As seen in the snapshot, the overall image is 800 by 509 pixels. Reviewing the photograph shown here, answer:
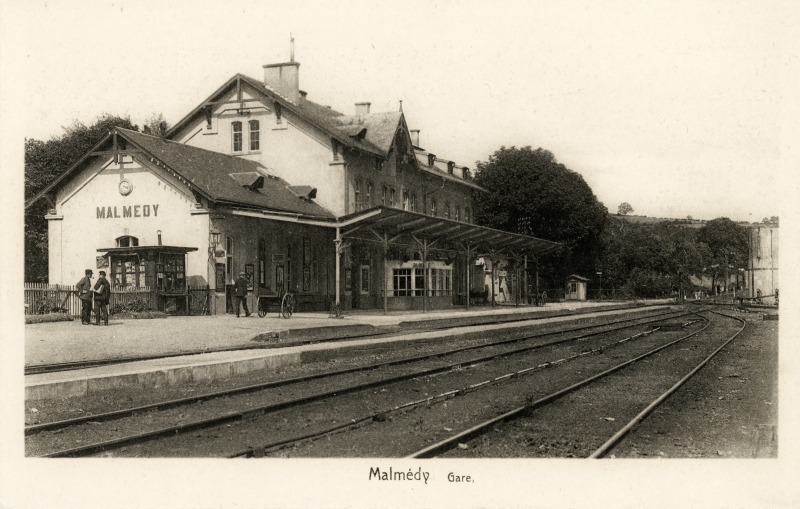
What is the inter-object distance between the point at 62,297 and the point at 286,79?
17.8 metres

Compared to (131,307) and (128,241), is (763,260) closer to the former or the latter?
(131,307)

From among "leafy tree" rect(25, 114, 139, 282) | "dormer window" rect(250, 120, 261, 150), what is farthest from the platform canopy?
"leafy tree" rect(25, 114, 139, 282)

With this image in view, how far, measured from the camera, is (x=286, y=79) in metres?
38.2

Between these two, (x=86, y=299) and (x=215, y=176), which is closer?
(x=86, y=299)

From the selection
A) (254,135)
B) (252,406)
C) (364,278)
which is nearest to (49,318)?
(252,406)

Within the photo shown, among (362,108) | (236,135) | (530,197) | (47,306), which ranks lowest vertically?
(47,306)

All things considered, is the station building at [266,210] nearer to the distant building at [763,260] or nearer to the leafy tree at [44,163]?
the leafy tree at [44,163]

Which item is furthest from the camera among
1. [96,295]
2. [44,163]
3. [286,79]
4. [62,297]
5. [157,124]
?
[157,124]

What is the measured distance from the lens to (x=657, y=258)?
79875 mm

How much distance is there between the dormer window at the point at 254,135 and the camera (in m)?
36.0

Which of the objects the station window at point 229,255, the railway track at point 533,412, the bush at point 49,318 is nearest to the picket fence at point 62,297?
the bush at point 49,318

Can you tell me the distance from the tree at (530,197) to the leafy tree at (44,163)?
25.5 metres
